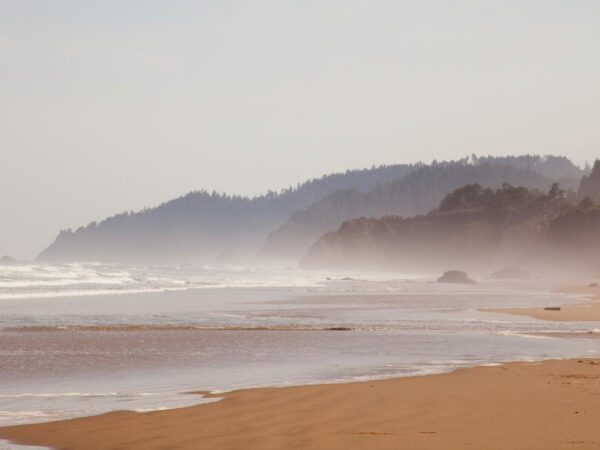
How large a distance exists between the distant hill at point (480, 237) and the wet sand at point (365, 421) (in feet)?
355

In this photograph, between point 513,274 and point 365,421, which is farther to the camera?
point 513,274

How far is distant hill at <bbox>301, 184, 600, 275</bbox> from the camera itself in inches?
4813

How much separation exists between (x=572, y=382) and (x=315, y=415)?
185 inches

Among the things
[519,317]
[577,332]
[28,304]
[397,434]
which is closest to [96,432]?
[397,434]

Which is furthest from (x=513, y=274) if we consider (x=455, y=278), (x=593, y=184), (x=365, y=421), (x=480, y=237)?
(x=365, y=421)

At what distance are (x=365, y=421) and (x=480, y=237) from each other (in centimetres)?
14935

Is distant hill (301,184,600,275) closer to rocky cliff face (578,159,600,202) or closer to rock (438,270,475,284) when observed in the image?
rocky cliff face (578,159,600,202)

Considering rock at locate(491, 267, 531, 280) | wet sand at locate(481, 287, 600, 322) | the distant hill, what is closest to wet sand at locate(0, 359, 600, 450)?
wet sand at locate(481, 287, 600, 322)

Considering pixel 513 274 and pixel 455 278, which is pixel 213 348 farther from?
pixel 513 274

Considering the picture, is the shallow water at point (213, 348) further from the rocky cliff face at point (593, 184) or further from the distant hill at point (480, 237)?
the rocky cliff face at point (593, 184)

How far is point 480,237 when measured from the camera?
156750 millimetres

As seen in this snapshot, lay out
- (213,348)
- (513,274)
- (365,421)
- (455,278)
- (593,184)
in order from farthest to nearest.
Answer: (593,184), (513,274), (455,278), (213,348), (365,421)

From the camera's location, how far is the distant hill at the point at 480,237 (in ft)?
401

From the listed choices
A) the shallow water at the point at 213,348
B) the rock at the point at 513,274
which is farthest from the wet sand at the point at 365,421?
the rock at the point at 513,274
